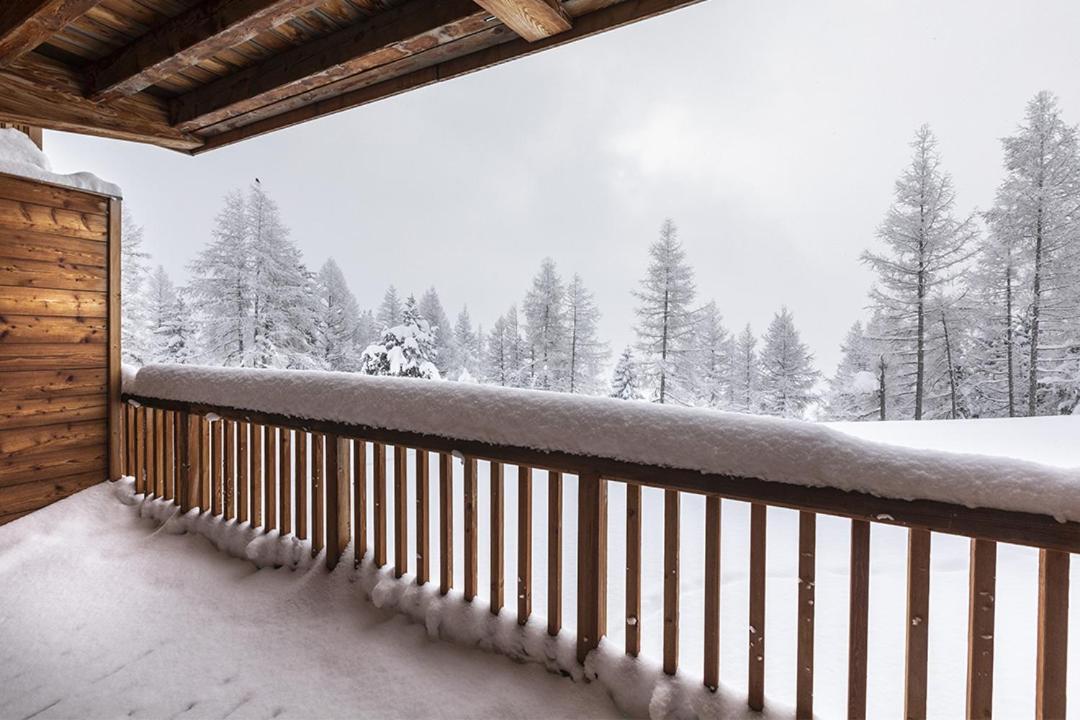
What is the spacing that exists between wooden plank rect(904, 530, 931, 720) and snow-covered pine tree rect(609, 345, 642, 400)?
2041cm

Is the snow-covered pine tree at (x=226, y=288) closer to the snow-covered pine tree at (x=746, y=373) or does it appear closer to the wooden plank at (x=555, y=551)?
the wooden plank at (x=555, y=551)

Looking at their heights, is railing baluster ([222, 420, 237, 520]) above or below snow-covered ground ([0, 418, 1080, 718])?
above

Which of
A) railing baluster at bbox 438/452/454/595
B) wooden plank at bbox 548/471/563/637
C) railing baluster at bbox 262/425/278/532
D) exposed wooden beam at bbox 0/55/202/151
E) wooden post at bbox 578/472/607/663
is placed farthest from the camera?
railing baluster at bbox 262/425/278/532

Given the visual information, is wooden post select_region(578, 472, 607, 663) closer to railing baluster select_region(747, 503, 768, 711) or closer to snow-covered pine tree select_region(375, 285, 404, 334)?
railing baluster select_region(747, 503, 768, 711)

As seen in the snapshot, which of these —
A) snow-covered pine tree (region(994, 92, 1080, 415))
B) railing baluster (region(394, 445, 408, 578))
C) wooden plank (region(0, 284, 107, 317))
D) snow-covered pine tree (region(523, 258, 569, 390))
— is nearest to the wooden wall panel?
wooden plank (region(0, 284, 107, 317))

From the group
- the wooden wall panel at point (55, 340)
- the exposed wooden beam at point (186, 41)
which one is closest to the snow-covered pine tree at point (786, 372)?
the wooden wall panel at point (55, 340)

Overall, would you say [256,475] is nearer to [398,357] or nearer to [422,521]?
[422,521]

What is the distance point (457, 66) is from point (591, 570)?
2187 mm

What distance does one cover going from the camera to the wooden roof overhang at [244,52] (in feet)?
5.72

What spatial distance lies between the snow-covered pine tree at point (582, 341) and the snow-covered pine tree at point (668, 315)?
11.3ft

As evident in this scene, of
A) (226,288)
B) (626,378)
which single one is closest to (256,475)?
(226,288)

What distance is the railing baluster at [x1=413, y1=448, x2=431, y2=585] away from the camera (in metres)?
2.23

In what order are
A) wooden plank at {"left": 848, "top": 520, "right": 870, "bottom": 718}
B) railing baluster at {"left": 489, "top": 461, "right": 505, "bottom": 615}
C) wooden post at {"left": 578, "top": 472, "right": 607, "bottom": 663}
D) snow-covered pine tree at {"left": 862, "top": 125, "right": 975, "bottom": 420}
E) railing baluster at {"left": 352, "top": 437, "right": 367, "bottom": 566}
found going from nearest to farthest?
wooden plank at {"left": 848, "top": 520, "right": 870, "bottom": 718} < wooden post at {"left": 578, "top": 472, "right": 607, "bottom": 663} < railing baluster at {"left": 489, "top": 461, "right": 505, "bottom": 615} < railing baluster at {"left": 352, "top": 437, "right": 367, "bottom": 566} < snow-covered pine tree at {"left": 862, "top": 125, "right": 975, "bottom": 420}

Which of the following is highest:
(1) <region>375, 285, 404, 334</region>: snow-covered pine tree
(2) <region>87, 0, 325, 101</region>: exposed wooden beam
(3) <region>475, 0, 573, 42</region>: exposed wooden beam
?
(1) <region>375, 285, 404, 334</region>: snow-covered pine tree
